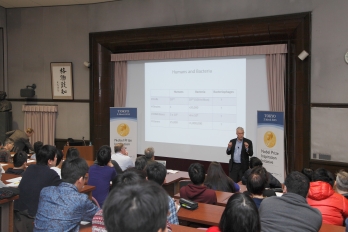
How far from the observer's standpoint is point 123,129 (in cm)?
730

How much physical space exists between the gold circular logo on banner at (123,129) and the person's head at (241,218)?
583 centimetres

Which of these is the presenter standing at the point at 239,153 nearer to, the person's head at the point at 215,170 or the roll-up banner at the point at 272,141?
the roll-up banner at the point at 272,141

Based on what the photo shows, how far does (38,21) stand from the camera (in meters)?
8.12

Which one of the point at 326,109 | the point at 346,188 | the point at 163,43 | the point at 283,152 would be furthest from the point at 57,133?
the point at 346,188

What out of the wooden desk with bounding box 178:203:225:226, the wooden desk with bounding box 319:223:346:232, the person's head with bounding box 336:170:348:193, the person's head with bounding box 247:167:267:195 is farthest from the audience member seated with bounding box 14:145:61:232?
the person's head with bounding box 336:170:348:193

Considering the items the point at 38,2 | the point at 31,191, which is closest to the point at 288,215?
the point at 31,191

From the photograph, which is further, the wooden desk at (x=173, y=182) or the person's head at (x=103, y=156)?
the wooden desk at (x=173, y=182)

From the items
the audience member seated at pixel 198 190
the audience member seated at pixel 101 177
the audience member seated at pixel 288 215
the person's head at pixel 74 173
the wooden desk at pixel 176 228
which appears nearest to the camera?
the audience member seated at pixel 288 215

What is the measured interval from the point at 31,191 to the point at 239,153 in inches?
145

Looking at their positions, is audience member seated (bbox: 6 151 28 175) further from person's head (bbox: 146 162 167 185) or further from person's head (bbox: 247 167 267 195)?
person's head (bbox: 247 167 267 195)

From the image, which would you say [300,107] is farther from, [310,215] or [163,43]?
[310,215]

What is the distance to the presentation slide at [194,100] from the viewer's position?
6.35 m

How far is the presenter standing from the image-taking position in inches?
221

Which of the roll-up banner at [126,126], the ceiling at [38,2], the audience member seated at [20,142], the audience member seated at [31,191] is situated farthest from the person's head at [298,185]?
the ceiling at [38,2]
